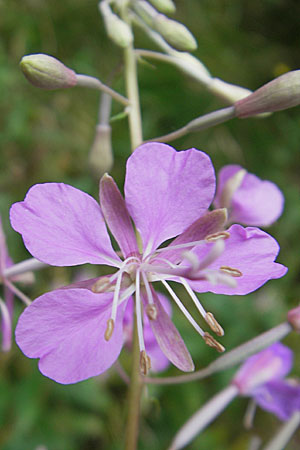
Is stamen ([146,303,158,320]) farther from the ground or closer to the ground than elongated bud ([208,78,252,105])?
closer to the ground

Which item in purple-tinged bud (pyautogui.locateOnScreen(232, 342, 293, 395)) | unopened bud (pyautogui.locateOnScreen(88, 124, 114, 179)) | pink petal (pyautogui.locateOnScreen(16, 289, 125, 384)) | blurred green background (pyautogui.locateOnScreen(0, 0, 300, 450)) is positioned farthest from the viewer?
blurred green background (pyautogui.locateOnScreen(0, 0, 300, 450))

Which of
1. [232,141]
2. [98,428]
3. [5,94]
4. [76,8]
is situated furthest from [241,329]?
[76,8]

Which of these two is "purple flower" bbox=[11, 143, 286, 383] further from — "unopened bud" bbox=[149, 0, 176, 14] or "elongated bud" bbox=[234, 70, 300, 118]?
"unopened bud" bbox=[149, 0, 176, 14]

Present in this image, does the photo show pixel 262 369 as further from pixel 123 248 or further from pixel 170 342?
pixel 123 248

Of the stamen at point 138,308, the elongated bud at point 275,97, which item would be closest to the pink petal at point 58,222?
the stamen at point 138,308

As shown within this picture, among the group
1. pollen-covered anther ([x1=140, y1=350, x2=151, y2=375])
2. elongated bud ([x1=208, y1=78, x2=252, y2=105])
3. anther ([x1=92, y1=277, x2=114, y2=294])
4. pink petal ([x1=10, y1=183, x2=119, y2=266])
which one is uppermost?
pink petal ([x1=10, y1=183, x2=119, y2=266])

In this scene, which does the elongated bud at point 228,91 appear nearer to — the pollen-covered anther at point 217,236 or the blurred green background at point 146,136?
the pollen-covered anther at point 217,236

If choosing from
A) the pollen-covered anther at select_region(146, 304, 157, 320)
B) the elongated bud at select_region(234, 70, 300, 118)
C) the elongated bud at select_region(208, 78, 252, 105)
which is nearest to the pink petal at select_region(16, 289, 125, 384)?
the pollen-covered anther at select_region(146, 304, 157, 320)
